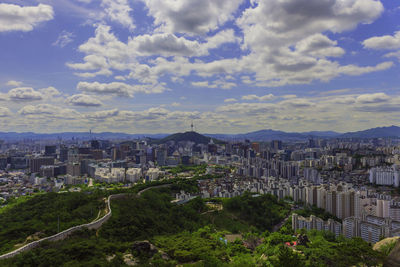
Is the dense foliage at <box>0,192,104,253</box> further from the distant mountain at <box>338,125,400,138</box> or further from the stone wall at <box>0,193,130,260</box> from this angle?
the distant mountain at <box>338,125,400,138</box>

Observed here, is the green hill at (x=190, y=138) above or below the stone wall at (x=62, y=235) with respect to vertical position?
above

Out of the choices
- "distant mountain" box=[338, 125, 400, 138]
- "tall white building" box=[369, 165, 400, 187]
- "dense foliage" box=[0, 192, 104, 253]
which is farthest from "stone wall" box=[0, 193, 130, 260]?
"distant mountain" box=[338, 125, 400, 138]

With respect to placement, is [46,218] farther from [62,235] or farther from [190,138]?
[190,138]

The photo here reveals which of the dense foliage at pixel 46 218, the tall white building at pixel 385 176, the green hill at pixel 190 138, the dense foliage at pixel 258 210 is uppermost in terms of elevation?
the green hill at pixel 190 138

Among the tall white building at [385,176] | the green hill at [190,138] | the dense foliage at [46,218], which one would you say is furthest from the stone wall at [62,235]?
the green hill at [190,138]

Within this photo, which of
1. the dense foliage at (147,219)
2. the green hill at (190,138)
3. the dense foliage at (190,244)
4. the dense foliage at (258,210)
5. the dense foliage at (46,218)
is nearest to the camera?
the dense foliage at (190,244)

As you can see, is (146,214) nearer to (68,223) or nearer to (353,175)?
(68,223)

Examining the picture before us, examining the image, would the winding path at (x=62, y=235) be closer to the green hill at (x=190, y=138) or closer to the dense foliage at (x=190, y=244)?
the dense foliage at (x=190, y=244)

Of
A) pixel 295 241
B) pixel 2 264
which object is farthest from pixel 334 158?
pixel 2 264
